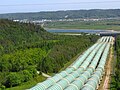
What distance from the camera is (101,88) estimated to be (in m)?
46.1

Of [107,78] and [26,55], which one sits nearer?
[107,78]

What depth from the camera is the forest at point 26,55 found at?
51969mm

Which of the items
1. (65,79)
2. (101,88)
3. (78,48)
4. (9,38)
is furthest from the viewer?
(9,38)

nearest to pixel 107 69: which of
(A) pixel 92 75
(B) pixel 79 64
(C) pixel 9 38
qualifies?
(B) pixel 79 64

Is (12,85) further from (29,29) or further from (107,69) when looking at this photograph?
(29,29)

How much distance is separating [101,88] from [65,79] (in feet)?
20.0

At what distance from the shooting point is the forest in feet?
171

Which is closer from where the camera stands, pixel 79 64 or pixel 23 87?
pixel 23 87

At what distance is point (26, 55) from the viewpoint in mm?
68500

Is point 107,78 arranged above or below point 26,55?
below

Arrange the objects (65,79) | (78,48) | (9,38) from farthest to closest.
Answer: (9,38) < (78,48) < (65,79)

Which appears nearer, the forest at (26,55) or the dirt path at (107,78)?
the dirt path at (107,78)

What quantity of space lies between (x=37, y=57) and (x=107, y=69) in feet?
53.4

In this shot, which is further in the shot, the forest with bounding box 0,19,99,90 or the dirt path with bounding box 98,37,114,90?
the forest with bounding box 0,19,99,90
